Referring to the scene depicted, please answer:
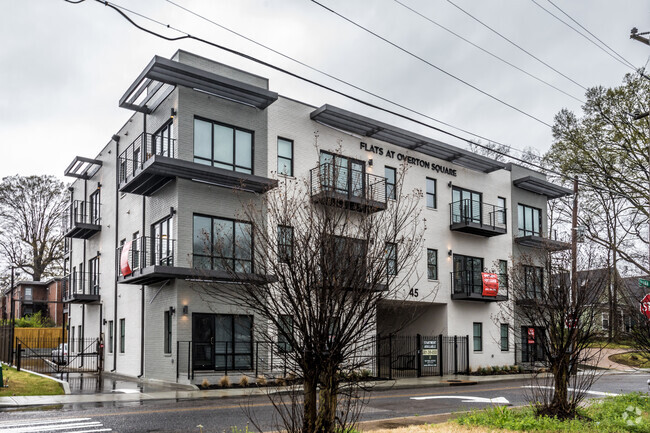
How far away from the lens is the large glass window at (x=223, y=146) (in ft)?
76.9

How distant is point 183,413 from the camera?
47.5 feet

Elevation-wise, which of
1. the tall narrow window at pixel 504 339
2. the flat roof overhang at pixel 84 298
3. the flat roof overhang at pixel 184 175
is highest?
the flat roof overhang at pixel 184 175

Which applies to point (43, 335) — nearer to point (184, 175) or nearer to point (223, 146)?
point (184, 175)

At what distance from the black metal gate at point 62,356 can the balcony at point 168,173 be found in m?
7.06

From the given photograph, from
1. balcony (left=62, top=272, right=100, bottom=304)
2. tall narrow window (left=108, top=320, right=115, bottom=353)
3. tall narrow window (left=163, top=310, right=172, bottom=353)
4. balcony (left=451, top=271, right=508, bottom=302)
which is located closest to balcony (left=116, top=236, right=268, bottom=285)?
tall narrow window (left=163, top=310, right=172, bottom=353)

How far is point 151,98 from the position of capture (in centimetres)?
2581

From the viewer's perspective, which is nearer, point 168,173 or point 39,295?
point 168,173

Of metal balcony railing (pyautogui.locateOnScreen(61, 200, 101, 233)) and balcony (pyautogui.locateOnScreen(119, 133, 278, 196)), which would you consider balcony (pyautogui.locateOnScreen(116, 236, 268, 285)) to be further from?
metal balcony railing (pyautogui.locateOnScreen(61, 200, 101, 233))

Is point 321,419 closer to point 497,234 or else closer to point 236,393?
point 236,393

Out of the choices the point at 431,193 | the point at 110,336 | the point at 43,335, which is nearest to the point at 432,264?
the point at 431,193

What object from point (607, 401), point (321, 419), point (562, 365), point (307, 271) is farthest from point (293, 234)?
point (607, 401)

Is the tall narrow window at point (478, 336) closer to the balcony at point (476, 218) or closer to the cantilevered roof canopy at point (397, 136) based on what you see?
the balcony at point (476, 218)

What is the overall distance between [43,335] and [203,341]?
28.1m

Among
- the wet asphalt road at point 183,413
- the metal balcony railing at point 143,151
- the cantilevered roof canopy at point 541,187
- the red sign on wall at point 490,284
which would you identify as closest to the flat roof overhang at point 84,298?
the metal balcony railing at point 143,151
